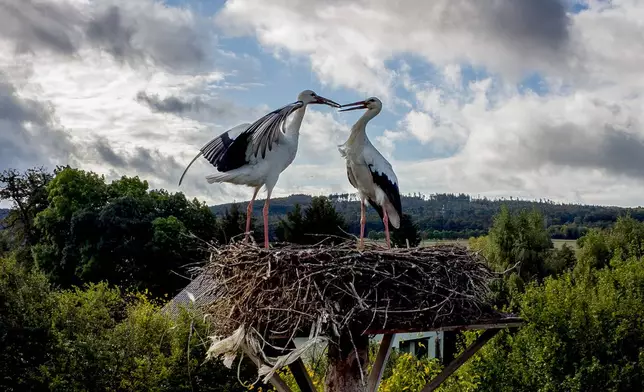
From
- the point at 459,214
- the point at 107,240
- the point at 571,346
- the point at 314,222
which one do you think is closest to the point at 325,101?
the point at 571,346

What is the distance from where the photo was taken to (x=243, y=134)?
779 centimetres

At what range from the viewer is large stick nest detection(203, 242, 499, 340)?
21.5 ft

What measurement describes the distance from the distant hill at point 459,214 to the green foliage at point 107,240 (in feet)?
14.8

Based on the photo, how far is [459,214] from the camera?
60188mm

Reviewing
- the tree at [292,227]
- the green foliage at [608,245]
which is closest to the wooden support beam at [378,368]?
the tree at [292,227]

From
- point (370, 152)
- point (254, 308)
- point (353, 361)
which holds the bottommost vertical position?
point (353, 361)

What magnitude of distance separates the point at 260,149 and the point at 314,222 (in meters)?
24.1

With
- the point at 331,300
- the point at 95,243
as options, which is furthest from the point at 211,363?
the point at 95,243

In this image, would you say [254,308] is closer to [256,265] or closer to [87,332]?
[256,265]

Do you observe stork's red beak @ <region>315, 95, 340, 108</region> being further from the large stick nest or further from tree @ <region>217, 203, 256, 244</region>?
tree @ <region>217, 203, 256, 244</region>

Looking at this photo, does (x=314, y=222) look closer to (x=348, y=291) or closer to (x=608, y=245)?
(x=608, y=245)

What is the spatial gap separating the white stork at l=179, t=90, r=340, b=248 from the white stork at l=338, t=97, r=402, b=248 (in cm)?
55

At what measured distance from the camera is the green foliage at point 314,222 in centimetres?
3164

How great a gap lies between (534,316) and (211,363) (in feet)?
26.4
